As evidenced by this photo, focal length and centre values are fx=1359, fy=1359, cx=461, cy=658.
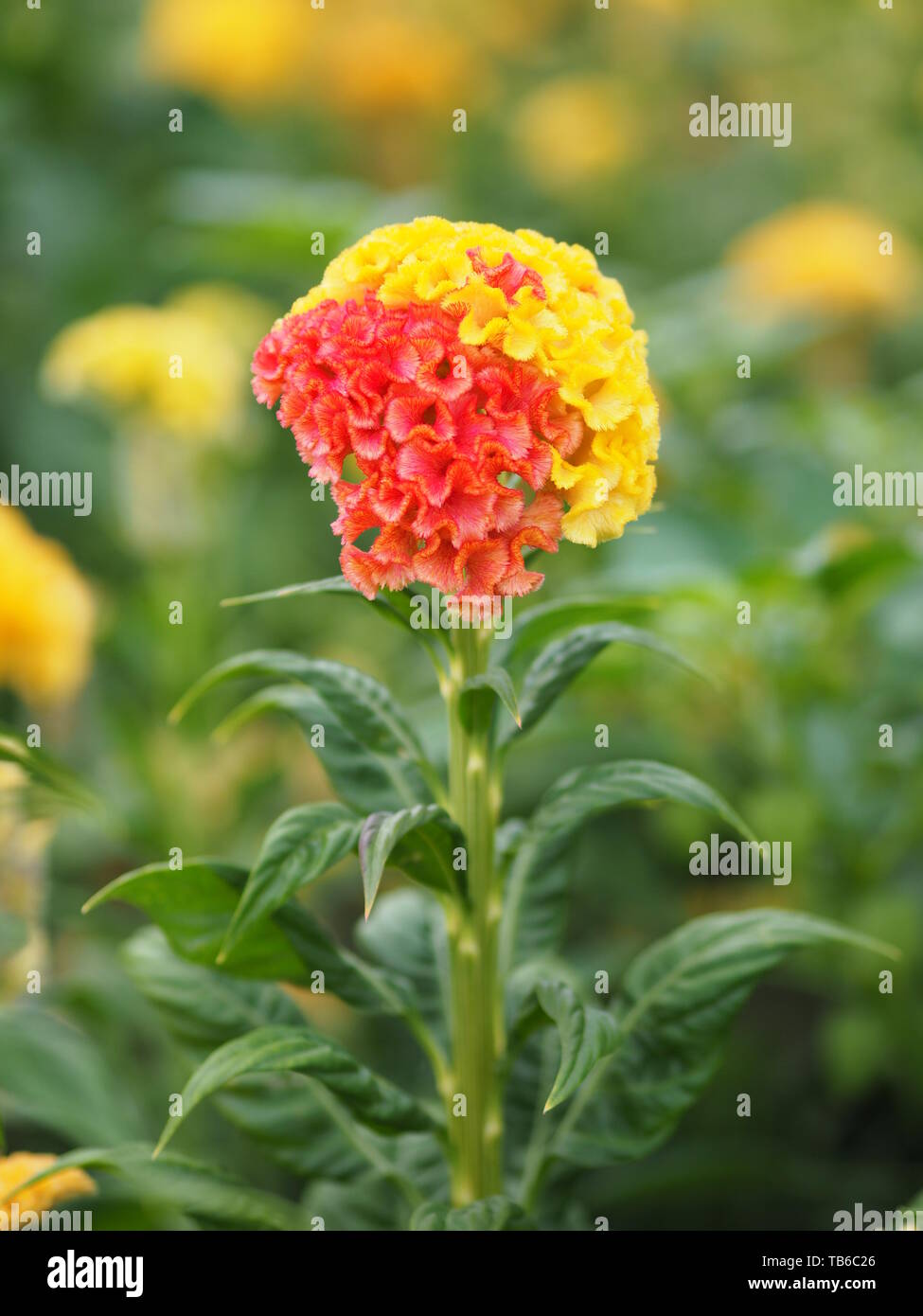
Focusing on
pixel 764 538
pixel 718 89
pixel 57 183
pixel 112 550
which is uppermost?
pixel 718 89

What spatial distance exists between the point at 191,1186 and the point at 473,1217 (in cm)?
22

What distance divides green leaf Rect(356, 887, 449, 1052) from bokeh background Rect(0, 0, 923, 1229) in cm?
18

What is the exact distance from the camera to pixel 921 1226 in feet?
3.16

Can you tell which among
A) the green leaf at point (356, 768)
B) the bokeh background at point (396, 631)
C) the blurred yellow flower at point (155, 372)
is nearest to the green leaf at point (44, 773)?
the bokeh background at point (396, 631)

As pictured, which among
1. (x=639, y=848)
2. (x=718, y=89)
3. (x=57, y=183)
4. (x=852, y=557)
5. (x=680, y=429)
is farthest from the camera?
(x=718, y=89)

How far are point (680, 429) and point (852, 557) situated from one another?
776mm

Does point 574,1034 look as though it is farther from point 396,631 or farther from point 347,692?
point 396,631

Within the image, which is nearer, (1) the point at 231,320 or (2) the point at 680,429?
(2) the point at 680,429

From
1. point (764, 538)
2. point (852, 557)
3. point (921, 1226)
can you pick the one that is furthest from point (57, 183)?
point (921, 1226)

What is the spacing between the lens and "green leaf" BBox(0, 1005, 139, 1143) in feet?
3.78

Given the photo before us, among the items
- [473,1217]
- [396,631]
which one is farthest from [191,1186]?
[396,631]

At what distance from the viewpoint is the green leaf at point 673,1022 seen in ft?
3.11
